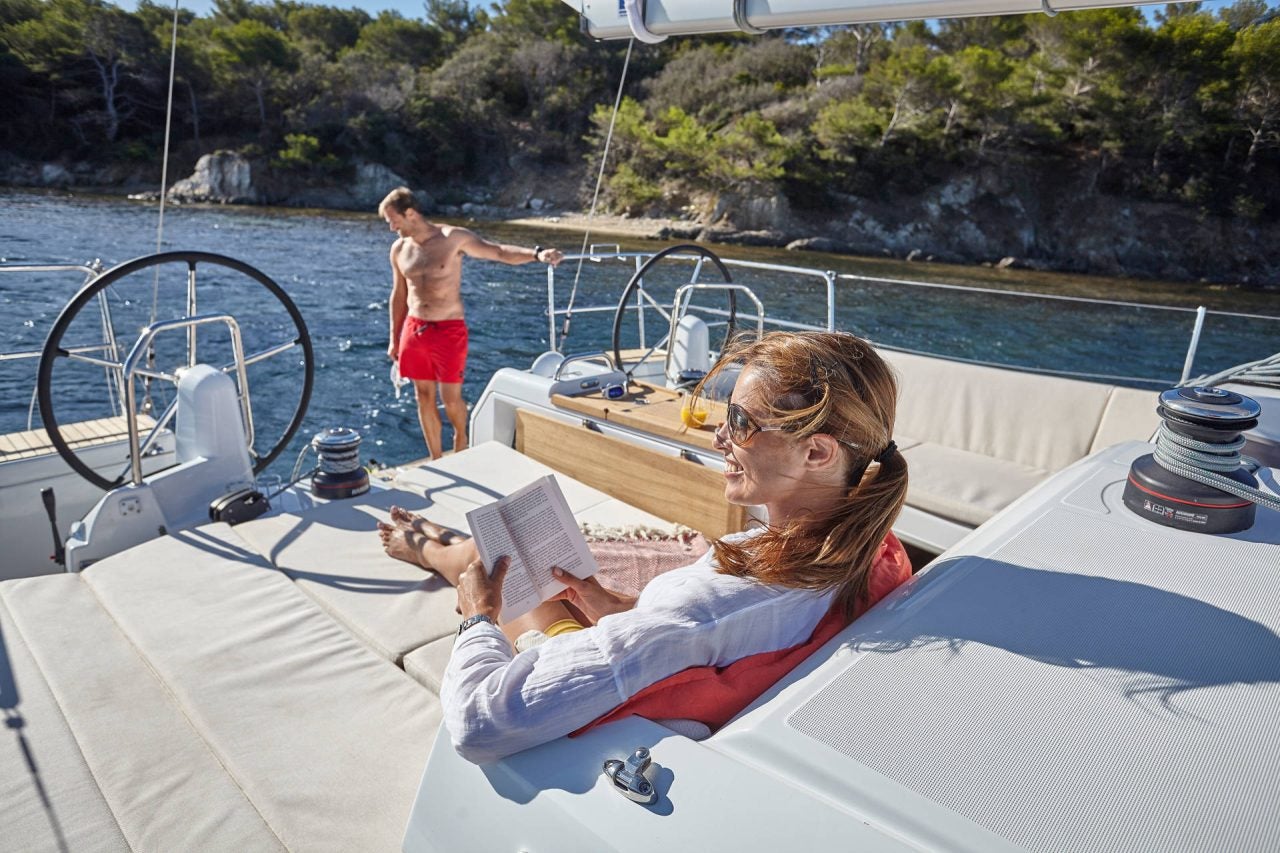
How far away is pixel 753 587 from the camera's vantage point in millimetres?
914

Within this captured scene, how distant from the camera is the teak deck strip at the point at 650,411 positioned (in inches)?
101

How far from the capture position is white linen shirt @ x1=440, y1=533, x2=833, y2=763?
2.73ft

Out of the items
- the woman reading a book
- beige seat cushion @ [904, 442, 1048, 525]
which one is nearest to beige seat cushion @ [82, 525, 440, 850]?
the woman reading a book

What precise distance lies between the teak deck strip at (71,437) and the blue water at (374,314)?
1765 mm

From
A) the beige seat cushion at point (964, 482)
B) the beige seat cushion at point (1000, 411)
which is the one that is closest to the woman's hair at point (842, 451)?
the beige seat cushion at point (964, 482)

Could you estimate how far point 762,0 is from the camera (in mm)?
1665

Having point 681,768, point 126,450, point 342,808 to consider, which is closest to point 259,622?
point 342,808

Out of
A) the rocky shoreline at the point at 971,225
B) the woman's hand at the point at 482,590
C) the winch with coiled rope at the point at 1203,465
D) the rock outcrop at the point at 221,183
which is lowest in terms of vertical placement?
the woman's hand at the point at 482,590

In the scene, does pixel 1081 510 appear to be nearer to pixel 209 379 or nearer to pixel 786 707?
pixel 786 707

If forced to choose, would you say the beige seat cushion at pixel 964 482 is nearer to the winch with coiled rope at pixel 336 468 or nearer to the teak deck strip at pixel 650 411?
the teak deck strip at pixel 650 411

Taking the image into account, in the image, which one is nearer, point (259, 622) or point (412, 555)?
point (259, 622)

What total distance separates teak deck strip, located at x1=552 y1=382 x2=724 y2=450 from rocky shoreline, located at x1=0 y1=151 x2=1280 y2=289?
68.0ft

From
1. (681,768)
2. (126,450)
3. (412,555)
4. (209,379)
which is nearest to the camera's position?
(681,768)

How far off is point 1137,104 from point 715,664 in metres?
28.4
